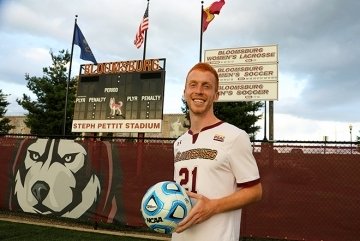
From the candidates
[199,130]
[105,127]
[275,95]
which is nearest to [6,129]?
[105,127]

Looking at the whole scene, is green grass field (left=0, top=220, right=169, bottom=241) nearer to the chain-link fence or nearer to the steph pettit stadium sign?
the chain-link fence

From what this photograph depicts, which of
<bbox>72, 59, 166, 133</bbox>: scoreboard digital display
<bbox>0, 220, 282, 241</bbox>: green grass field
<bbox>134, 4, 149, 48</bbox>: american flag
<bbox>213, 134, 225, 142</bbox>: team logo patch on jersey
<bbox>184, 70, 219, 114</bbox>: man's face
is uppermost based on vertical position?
<bbox>134, 4, 149, 48</bbox>: american flag

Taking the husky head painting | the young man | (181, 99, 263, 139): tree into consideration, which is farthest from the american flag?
the young man

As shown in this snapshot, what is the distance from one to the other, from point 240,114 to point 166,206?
91.7 feet

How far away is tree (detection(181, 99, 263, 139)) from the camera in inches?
1150

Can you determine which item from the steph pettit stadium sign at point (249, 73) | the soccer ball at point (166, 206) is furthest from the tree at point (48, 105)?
the soccer ball at point (166, 206)

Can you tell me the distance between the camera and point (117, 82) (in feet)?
60.1

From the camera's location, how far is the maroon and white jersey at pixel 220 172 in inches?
84.9

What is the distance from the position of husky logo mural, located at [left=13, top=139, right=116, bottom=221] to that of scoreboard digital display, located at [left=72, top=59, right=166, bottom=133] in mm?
7865

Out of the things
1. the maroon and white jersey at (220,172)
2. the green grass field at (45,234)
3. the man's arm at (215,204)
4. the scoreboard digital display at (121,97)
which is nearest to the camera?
the man's arm at (215,204)

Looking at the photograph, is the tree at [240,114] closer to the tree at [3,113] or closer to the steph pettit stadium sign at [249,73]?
the steph pettit stadium sign at [249,73]

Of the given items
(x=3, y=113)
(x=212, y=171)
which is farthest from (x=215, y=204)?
(x=3, y=113)

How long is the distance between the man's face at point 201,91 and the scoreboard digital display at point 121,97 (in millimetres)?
14732

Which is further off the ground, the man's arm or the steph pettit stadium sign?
the steph pettit stadium sign
